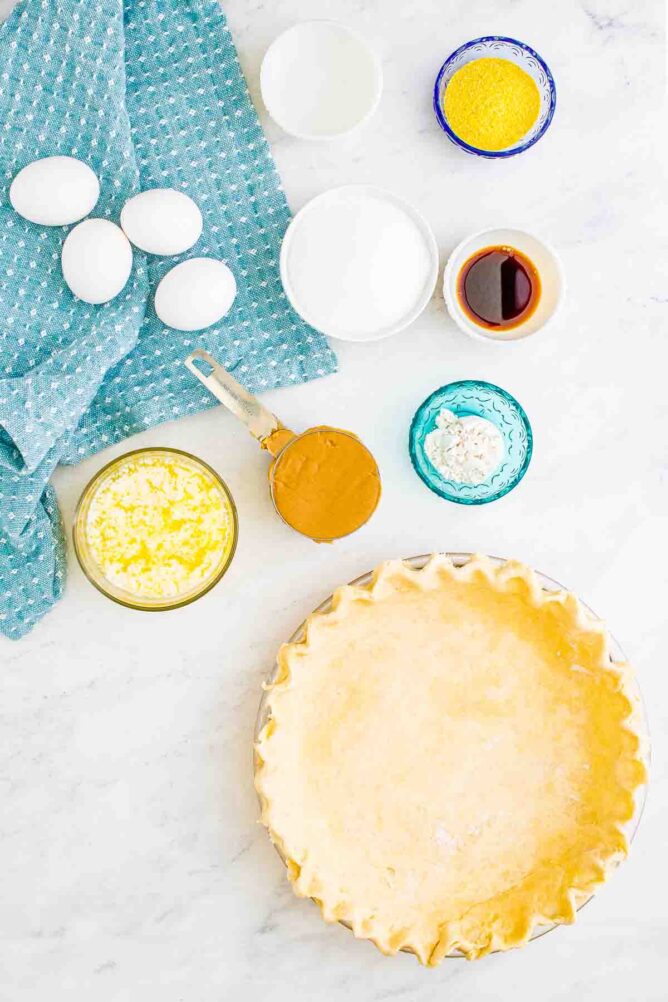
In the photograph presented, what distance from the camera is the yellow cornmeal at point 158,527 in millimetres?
1315

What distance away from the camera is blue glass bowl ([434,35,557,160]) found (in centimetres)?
137

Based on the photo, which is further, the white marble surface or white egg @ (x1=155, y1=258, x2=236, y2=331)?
the white marble surface

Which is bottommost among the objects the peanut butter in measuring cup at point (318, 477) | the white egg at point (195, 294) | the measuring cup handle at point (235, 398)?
the peanut butter in measuring cup at point (318, 477)

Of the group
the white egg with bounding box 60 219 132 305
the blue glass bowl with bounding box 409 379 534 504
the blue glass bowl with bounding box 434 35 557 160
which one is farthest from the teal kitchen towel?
the blue glass bowl with bounding box 434 35 557 160

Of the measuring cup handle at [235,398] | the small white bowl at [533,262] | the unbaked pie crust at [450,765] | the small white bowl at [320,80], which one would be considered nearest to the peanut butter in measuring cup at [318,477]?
the measuring cup handle at [235,398]

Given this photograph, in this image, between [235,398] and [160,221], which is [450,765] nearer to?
[235,398]

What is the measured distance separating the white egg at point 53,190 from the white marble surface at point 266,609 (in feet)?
1.00

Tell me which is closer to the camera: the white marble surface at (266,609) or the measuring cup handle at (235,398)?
the measuring cup handle at (235,398)

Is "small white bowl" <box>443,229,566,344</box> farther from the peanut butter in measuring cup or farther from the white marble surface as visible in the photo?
the peanut butter in measuring cup

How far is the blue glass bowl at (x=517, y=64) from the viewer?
1365 millimetres

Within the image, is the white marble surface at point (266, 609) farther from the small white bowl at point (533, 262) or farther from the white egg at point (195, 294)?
the white egg at point (195, 294)

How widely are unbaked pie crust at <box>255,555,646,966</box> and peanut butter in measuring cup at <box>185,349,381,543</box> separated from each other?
0.11m

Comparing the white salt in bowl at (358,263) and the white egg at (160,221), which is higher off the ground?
the white egg at (160,221)

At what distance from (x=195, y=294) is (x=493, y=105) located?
1.74ft
